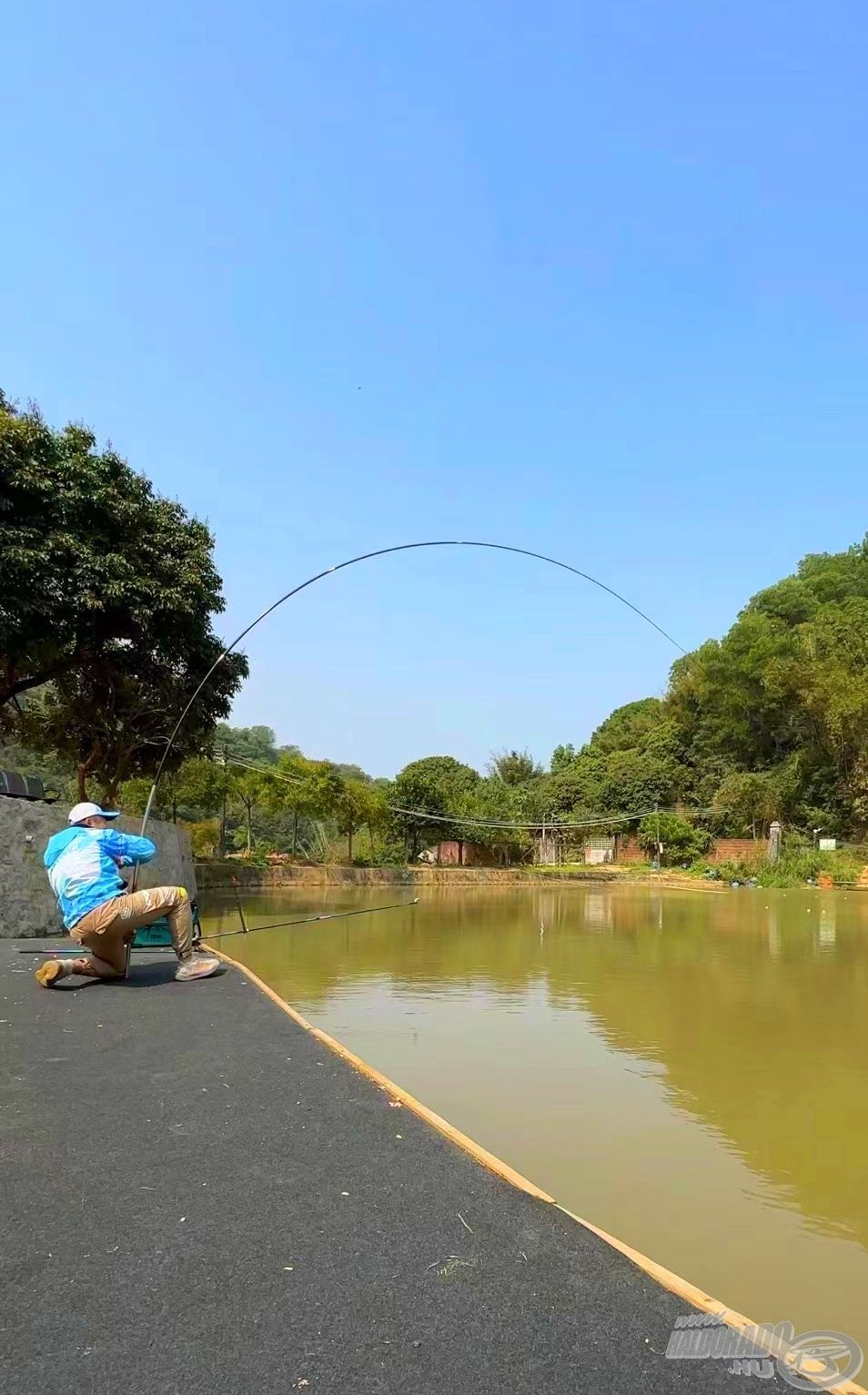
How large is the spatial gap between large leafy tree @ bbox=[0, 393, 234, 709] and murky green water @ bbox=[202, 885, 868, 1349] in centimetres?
655

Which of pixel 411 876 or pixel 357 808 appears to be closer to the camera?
pixel 411 876

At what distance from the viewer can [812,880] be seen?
3344cm

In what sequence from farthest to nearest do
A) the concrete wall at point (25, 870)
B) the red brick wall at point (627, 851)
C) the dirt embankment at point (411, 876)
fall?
the red brick wall at point (627, 851) < the dirt embankment at point (411, 876) < the concrete wall at point (25, 870)

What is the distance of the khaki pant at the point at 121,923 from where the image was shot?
5.93 meters

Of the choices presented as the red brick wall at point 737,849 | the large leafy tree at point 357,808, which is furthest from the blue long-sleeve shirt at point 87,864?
the red brick wall at point 737,849

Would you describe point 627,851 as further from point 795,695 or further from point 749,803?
point 795,695

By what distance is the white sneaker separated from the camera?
6.46 metres

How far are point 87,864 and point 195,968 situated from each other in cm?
116

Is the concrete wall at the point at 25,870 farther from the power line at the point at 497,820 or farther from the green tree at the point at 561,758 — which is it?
the green tree at the point at 561,758

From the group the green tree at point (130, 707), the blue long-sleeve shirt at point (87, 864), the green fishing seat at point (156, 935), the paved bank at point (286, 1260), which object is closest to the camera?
the paved bank at point (286, 1260)

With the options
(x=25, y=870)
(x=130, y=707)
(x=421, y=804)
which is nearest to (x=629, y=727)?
(x=421, y=804)

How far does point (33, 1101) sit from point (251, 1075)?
3.02 ft

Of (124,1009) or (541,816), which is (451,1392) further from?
(541,816)

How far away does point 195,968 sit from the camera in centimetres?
654
